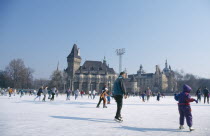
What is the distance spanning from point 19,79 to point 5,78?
20.7 feet

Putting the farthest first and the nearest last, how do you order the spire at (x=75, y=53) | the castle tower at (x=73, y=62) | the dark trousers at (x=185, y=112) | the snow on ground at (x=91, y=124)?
the spire at (x=75, y=53) < the castle tower at (x=73, y=62) < the dark trousers at (x=185, y=112) < the snow on ground at (x=91, y=124)

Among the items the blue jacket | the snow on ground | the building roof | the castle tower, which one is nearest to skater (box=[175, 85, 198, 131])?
the snow on ground

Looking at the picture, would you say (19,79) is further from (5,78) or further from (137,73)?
(137,73)

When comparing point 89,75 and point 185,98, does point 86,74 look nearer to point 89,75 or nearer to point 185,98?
point 89,75

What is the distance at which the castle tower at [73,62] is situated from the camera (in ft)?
291

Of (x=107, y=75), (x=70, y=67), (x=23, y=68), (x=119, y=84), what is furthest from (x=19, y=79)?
(x=119, y=84)

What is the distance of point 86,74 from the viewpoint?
90938 millimetres

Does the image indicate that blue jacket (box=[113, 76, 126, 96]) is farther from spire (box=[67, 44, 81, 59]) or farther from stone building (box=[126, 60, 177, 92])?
stone building (box=[126, 60, 177, 92])

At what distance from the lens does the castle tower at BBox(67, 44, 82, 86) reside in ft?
291

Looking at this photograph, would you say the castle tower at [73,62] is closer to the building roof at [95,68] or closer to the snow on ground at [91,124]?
the building roof at [95,68]

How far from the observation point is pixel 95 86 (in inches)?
3578

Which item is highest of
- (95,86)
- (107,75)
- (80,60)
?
(80,60)

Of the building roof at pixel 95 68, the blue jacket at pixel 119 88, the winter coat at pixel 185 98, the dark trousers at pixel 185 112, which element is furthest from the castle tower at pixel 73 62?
the dark trousers at pixel 185 112

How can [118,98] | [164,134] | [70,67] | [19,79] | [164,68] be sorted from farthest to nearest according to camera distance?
[164,68]
[70,67]
[19,79]
[118,98]
[164,134]
